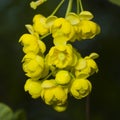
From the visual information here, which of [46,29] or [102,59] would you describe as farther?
[102,59]

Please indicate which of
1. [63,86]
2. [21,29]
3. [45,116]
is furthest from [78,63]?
[45,116]

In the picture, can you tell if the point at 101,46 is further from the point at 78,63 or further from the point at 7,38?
the point at 78,63

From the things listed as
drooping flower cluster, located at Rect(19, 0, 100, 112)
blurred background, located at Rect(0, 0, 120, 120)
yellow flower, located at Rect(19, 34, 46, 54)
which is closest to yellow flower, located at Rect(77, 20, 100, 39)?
drooping flower cluster, located at Rect(19, 0, 100, 112)

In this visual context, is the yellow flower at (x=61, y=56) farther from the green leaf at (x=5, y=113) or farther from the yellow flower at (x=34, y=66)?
the green leaf at (x=5, y=113)

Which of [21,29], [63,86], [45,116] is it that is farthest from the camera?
[45,116]

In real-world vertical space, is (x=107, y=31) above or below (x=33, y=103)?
above
